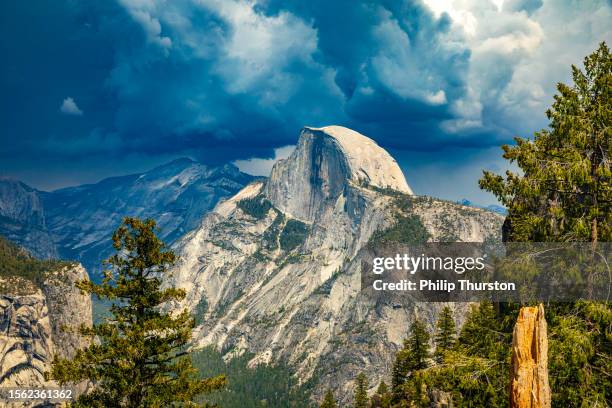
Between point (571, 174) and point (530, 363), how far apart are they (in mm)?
5810

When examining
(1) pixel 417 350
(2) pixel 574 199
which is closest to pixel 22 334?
(1) pixel 417 350

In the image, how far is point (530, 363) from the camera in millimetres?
10453

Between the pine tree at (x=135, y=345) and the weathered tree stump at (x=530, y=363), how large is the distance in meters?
13.4

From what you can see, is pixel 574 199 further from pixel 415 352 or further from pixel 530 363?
pixel 415 352

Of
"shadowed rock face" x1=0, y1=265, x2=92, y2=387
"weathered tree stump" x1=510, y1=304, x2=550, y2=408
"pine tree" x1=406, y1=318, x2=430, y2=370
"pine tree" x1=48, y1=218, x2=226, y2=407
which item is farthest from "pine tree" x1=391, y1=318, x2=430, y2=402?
"shadowed rock face" x1=0, y1=265, x2=92, y2=387

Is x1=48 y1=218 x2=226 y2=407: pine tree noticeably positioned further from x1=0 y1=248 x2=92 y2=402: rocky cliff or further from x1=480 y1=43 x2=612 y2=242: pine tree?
x1=0 y1=248 x2=92 y2=402: rocky cliff

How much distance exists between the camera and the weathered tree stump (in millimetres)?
10289

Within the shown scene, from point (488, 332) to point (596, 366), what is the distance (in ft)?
11.8

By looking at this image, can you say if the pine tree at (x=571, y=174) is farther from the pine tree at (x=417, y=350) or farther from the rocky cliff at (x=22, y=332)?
the rocky cliff at (x=22, y=332)

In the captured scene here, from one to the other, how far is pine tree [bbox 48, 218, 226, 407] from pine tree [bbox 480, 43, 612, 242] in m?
13.8

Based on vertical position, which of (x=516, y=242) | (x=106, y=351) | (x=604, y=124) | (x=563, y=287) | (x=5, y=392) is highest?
(x=604, y=124)

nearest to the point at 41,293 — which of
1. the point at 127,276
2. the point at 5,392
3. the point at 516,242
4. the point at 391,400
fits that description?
Answer: the point at 5,392

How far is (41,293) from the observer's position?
194250mm

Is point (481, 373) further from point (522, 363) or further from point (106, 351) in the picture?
point (106, 351)
